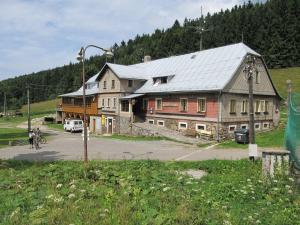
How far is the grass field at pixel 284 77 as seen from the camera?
64.7m

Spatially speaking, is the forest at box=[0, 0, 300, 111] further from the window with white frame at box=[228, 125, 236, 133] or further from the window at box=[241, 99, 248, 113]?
the window with white frame at box=[228, 125, 236, 133]

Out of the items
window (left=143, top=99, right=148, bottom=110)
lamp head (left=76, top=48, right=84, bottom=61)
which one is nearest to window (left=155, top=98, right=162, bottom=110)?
window (left=143, top=99, right=148, bottom=110)

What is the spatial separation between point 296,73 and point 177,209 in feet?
244

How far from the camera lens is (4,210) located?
8336 millimetres

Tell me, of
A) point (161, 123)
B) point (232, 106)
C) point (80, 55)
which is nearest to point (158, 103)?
point (161, 123)

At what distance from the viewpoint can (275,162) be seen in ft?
36.7

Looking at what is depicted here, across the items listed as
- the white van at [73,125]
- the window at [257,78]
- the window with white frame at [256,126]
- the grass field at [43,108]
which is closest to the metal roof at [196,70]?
the window at [257,78]

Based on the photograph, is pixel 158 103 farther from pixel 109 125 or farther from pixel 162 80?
pixel 109 125

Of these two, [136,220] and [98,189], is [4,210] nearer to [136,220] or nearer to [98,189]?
[98,189]

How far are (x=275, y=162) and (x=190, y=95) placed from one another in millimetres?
21745

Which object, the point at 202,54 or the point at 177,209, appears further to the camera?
the point at 202,54

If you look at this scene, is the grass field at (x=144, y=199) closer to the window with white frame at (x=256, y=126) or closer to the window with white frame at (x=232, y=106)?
the window with white frame at (x=232, y=106)

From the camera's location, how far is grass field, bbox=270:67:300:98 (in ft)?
212

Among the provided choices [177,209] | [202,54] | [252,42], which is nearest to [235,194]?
[177,209]
